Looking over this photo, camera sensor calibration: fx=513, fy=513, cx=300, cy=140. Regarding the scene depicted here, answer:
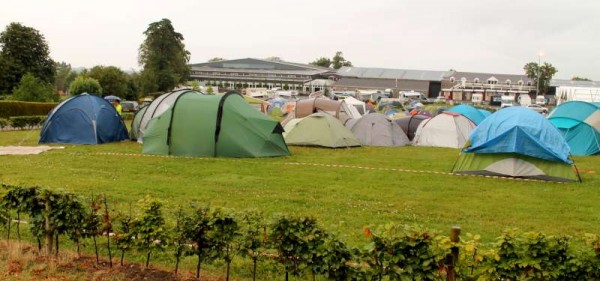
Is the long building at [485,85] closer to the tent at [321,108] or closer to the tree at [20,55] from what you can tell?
the tree at [20,55]

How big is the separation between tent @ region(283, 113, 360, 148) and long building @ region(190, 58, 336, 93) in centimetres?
8427

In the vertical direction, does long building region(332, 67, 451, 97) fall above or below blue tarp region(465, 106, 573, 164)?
above

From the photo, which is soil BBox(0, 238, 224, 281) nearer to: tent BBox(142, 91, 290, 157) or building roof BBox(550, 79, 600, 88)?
tent BBox(142, 91, 290, 157)

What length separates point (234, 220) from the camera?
17.7 feet

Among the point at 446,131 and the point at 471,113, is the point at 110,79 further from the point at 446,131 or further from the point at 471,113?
the point at 446,131

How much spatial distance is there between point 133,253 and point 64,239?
1.29 meters

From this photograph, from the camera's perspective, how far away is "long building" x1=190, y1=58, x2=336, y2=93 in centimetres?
10781

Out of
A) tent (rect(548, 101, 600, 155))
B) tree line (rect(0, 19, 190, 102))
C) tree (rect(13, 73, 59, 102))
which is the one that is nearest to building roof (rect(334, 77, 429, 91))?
tree line (rect(0, 19, 190, 102))

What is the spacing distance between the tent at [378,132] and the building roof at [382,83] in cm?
8163

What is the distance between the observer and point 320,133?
19656mm

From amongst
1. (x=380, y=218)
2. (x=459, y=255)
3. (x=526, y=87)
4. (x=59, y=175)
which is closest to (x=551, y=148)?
(x=380, y=218)

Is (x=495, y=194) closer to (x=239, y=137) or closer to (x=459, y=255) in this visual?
(x=459, y=255)

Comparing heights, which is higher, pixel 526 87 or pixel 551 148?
pixel 526 87

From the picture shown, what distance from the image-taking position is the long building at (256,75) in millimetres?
107812
